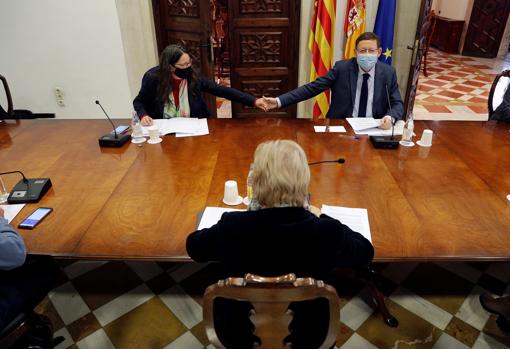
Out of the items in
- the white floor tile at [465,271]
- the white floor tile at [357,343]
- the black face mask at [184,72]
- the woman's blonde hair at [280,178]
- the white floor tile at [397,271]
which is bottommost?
the white floor tile at [465,271]

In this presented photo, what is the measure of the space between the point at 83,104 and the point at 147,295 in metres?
3.20

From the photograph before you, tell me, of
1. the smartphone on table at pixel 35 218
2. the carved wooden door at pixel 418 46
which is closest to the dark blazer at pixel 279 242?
the smartphone on table at pixel 35 218

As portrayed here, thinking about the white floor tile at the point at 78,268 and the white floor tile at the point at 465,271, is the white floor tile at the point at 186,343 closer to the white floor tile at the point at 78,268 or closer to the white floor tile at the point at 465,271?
the white floor tile at the point at 78,268

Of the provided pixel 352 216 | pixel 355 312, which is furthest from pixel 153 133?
pixel 355 312

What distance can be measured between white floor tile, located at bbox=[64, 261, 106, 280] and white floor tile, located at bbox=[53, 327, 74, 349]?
0.42m

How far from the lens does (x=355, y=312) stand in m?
1.98

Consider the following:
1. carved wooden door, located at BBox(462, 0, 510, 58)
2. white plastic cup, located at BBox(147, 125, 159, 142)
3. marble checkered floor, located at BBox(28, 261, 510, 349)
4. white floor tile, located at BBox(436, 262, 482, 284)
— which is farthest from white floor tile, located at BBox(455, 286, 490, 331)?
carved wooden door, located at BBox(462, 0, 510, 58)

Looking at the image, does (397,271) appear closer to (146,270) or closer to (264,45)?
(146,270)

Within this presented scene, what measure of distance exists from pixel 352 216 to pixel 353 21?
2954 mm

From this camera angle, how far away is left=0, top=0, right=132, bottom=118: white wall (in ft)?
13.3

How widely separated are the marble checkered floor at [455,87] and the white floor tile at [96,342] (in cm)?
451

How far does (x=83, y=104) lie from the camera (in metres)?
4.52

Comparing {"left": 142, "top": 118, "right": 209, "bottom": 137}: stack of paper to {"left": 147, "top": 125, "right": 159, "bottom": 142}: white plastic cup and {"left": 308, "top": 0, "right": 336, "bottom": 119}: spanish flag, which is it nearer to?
{"left": 147, "top": 125, "right": 159, "bottom": 142}: white plastic cup

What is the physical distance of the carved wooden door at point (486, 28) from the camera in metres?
7.91
